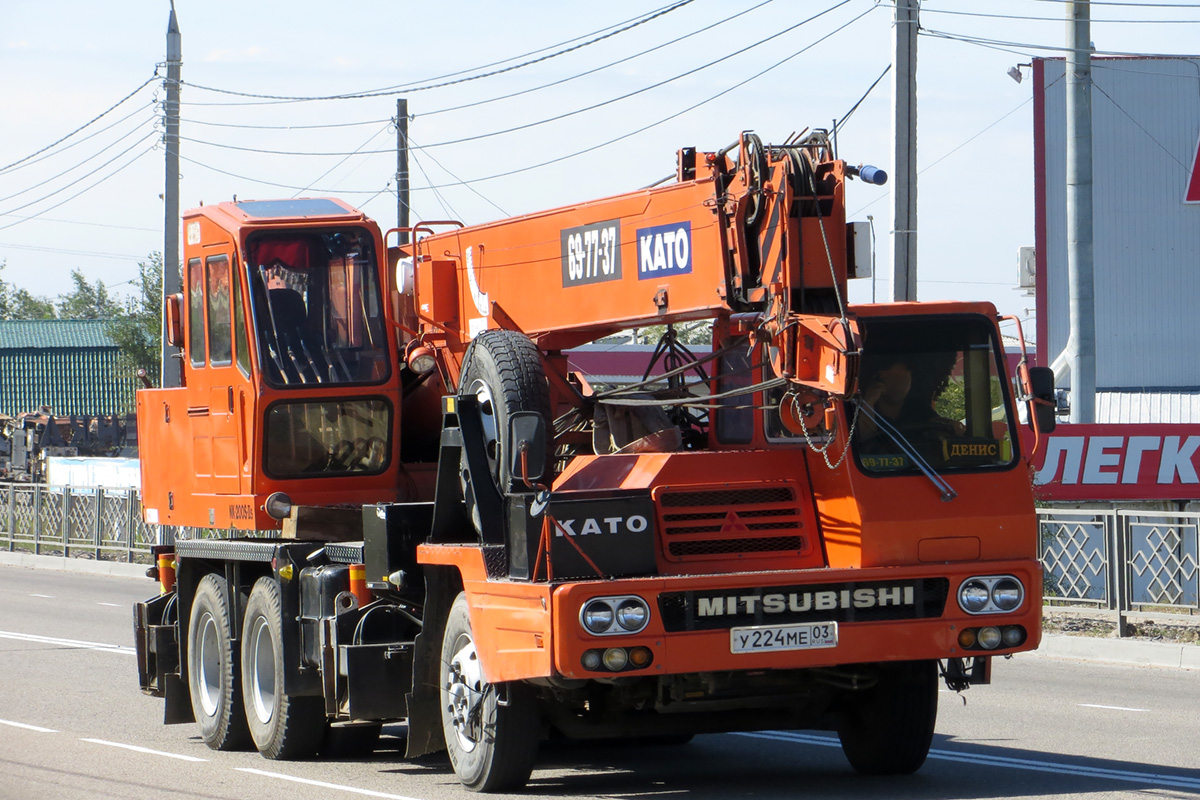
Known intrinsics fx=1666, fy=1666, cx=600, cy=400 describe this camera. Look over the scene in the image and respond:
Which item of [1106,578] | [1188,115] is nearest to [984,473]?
[1106,578]

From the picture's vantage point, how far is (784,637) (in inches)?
306

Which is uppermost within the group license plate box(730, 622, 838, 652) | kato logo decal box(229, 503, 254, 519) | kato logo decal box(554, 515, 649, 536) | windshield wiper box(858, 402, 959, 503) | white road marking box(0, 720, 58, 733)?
windshield wiper box(858, 402, 959, 503)

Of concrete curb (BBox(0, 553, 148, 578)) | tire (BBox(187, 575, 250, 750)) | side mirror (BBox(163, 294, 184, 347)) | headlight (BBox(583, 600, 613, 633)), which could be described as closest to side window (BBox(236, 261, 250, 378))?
side mirror (BBox(163, 294, 184, 347))

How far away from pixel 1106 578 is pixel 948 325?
877cm

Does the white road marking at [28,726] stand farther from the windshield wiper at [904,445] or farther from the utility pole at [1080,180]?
the utility pole at [1080,180]

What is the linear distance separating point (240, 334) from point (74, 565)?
20527 millimetres

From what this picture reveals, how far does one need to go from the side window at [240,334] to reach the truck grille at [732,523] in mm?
3936

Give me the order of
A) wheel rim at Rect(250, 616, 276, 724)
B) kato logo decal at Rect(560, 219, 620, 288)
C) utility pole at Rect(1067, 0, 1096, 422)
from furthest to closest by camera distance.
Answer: utility pole at Rect(1067, 0, 1096, 422) < wheel rim at Rect(250, 616, 276, 724) < kato logo decal at Rect(560, 219, 620, 288)

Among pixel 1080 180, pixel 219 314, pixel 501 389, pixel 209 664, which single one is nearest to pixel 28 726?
pixel 209 664

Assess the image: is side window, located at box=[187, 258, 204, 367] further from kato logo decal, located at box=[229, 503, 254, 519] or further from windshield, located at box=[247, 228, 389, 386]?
kato logo decal, located at box=[229, 503, 254, 519]

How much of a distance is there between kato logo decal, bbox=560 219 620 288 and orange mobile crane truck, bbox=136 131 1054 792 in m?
0.02

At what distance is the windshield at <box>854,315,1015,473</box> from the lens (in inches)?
324

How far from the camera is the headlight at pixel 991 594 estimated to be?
8.00 m

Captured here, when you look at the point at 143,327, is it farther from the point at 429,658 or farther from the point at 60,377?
the point at 429,658
